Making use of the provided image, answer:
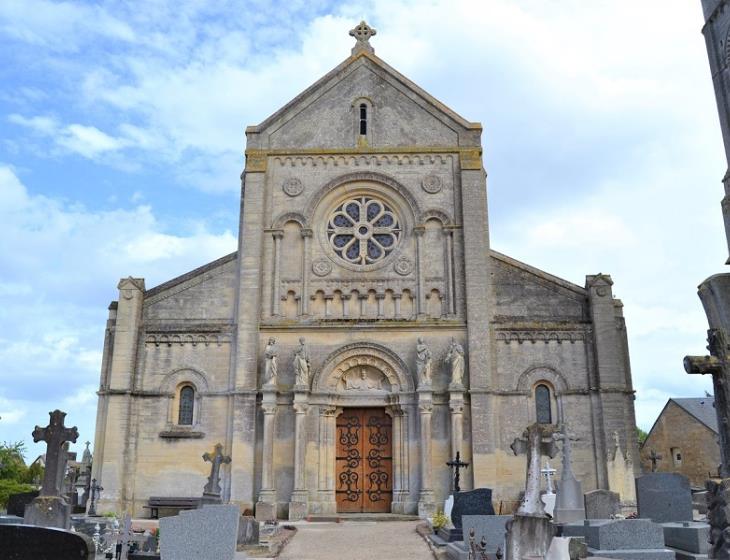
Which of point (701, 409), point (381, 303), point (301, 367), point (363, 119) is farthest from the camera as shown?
point (701, 409)

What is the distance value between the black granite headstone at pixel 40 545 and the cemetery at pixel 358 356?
13578 millimetres

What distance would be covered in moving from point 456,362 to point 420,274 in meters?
3.20

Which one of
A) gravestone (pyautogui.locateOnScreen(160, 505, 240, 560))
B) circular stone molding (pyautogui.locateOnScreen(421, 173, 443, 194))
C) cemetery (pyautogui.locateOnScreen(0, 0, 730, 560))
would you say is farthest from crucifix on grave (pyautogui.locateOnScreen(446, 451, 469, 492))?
gravestone (pyautogui.locateOnScreen(160, 505, 240, 560))

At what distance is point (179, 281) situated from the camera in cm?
2370

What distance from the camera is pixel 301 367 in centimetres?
2194

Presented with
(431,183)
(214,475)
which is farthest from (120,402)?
(431,183)

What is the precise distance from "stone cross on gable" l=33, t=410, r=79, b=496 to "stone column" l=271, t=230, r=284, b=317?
9.62 meters

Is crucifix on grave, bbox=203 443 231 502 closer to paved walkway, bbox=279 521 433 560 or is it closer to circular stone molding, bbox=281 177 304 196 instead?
paved walkway, bbox=279 521 433 560

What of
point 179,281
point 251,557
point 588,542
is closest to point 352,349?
point 179,281

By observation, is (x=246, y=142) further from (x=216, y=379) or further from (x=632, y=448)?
(x=632, y=448)

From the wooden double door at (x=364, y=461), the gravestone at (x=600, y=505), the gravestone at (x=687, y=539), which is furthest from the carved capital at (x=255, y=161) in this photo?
the gravestone at (x=687, y=539)

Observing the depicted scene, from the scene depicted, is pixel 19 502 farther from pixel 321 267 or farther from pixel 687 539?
pixel 687 539

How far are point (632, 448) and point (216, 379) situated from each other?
1279cm

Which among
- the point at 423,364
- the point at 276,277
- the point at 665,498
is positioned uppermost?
the point at 276,277
